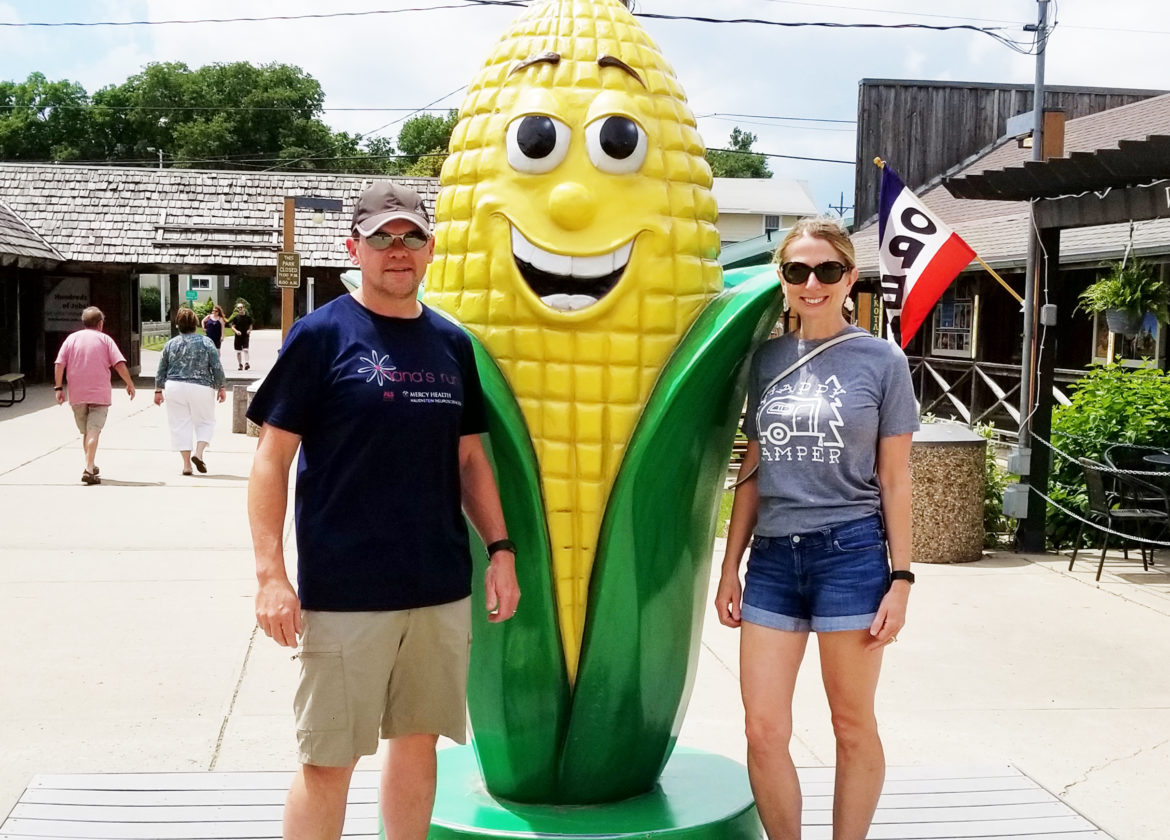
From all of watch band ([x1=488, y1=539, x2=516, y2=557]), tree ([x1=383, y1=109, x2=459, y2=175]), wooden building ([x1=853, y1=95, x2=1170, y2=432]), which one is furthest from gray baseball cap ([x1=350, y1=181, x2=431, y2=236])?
tree ([x1=383, y1=109, x2=459, y2=175])

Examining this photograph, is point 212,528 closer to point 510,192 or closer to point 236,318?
point 510,192

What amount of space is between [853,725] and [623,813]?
620 millimetres

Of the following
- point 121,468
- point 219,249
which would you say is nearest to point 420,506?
point 121,468

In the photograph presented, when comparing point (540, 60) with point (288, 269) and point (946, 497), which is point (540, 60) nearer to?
point (946, 497)

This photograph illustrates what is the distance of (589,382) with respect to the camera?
2.79 m

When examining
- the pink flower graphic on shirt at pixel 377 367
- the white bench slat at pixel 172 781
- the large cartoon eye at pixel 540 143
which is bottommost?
the white bench slat at pixel 172 781

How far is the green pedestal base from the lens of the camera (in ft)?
9.05

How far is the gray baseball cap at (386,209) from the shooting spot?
7.86ft

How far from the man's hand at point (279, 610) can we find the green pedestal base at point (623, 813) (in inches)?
30.0

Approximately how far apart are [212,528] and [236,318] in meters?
14.3

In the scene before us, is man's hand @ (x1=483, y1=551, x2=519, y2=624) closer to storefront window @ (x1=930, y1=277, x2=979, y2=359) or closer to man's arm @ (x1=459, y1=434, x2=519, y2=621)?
man's arm @ (x1=459, y1=434, x2=519, y2=621)

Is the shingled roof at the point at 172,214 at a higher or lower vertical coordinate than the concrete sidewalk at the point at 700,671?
higher

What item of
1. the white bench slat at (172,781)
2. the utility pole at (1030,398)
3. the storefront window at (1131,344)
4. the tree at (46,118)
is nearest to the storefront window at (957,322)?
the storefront window at (1131,344)

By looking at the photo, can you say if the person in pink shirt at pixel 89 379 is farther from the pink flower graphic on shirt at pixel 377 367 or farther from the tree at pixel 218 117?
the tree at pixel 218 117
